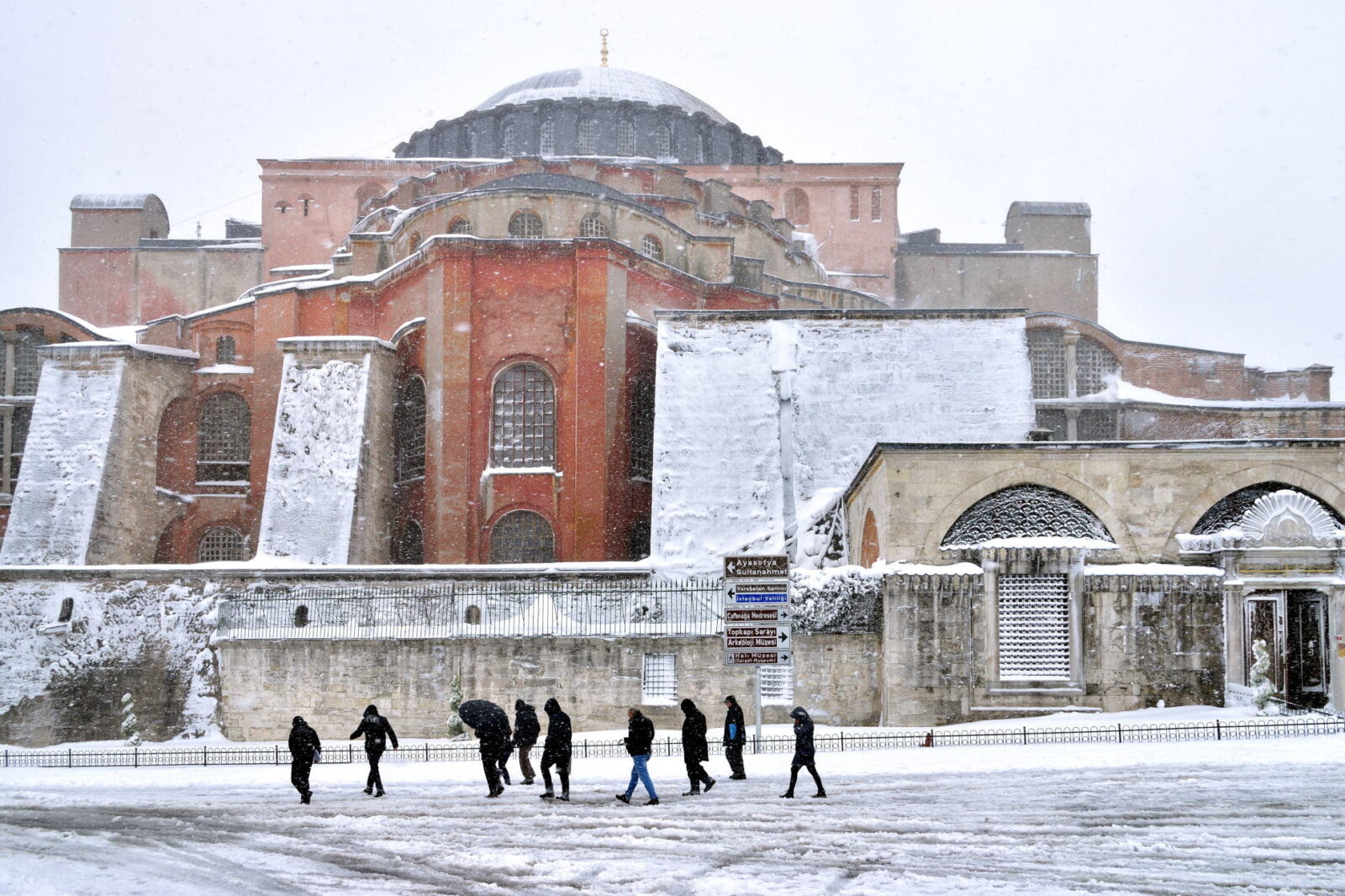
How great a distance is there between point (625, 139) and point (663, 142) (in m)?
1.20

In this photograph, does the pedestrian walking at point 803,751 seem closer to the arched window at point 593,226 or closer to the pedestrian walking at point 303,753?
the pedestrian walking at point 303,753

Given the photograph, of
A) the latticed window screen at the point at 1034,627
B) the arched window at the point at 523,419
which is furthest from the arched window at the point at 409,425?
the latticed window screen at the point at 1034,627

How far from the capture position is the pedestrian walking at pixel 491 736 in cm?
1294

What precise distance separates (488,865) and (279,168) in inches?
1396

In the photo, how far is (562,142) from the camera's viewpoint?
1606 inches

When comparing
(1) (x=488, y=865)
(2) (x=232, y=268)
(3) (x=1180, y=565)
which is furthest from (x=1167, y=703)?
(2) (x=232, y=268)

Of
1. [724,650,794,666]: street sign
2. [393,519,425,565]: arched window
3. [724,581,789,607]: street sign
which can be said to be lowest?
[724,650,794,666]: street sign

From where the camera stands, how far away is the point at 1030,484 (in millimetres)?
19953

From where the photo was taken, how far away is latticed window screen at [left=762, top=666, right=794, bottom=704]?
20625mm

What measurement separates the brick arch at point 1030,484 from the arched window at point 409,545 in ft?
36.8

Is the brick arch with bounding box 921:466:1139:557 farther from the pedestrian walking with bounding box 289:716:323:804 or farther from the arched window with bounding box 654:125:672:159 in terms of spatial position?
the arched window with bounding box 654:125:672:159

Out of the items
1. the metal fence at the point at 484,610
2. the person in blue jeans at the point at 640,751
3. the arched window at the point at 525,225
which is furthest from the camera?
the arched window at the point at 525,225

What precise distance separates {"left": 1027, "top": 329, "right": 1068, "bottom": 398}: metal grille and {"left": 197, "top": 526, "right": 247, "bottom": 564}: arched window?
18.3m

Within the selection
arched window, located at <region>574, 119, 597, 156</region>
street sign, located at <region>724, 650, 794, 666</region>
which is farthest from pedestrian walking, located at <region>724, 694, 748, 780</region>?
A: arched window, located at <region>574, 119, 597, 156</region>
